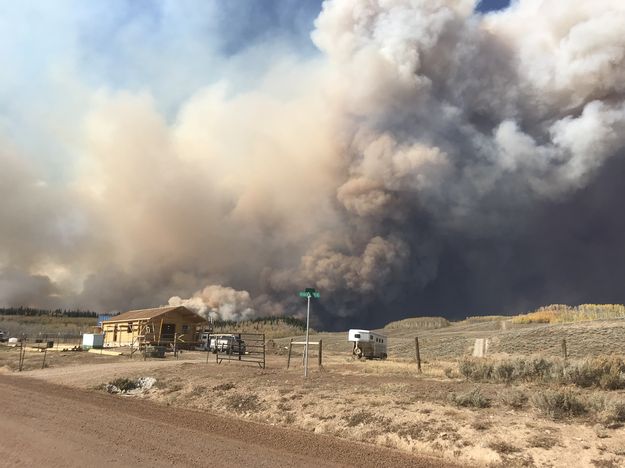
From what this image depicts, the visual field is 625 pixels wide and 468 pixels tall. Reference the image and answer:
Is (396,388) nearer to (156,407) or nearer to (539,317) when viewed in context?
(156,407)

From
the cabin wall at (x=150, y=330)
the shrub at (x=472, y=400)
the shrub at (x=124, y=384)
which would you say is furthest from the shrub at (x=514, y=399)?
the cabin wall at (x=150, y=330)

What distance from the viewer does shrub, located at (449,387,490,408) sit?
10820 mm

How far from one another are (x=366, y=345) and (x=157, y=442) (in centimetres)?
2882

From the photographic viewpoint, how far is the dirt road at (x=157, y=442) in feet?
23.8

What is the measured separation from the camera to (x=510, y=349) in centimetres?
3459

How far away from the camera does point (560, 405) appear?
9719 millimetres

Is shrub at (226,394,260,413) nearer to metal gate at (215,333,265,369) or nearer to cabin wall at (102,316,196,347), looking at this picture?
metal gate at (215,333,265,369)

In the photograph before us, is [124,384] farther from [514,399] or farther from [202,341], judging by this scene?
[202,341]

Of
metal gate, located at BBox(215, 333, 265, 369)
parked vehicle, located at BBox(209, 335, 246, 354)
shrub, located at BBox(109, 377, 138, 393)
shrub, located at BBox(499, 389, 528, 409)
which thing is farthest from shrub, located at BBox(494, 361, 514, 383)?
parked vehicle, located at BBox(209, 335, 246, 354)

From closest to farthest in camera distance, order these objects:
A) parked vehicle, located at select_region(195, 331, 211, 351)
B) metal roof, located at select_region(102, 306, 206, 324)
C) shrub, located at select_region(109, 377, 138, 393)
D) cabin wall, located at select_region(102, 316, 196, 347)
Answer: shrub, located at select_region(109, 377, 138, 393) < cabin wall, located at select_region(102, 316, 196, 347) < metal roof, located at select_region(102, 306, 206, 324) < parked vehicle, located at select_region(195, 331, 211, 351)

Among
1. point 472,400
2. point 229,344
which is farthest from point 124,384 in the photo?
point 229,344

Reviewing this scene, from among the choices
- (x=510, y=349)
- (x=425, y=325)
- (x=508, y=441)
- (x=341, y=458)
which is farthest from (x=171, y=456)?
(x=425, y=325)

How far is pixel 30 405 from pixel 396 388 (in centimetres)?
1010

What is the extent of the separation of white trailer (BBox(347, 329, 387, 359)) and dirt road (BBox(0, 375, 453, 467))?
2485 cm
